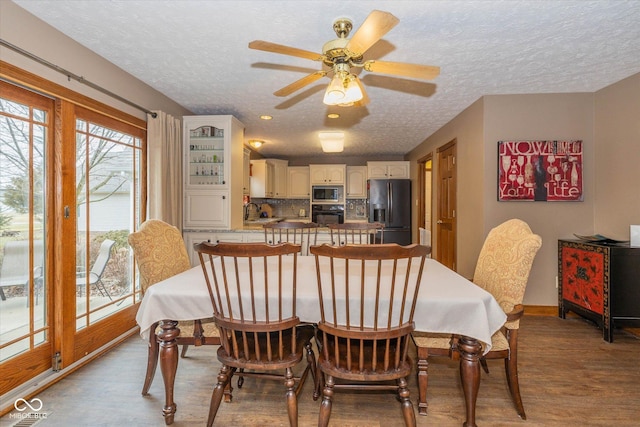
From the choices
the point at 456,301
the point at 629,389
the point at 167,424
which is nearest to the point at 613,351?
the point at 629,389

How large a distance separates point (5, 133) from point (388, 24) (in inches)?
87.4

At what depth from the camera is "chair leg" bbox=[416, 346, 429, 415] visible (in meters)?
1.67

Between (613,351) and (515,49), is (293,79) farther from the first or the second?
(613,351)

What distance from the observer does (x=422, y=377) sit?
171 centimetres

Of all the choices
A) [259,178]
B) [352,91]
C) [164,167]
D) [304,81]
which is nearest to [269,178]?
[259,178]

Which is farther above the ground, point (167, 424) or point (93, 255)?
point (93, 255)

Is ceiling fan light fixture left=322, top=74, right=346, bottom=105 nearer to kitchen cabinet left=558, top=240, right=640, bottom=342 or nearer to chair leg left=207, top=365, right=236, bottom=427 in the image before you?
chair leg left=207, top=365, right=236, bottom=427

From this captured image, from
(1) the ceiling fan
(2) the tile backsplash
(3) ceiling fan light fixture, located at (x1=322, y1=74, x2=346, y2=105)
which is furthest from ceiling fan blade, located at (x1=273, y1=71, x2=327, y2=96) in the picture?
(2) the tile backsplash

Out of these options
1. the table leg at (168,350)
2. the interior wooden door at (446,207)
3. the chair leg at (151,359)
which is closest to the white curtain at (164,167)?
the chair leg at (151,359)

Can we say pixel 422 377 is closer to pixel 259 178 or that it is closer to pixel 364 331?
pixel 364 331

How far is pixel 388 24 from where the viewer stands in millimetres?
1441

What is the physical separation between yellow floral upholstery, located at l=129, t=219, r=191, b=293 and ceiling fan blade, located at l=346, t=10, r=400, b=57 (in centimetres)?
154

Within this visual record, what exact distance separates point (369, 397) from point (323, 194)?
16.4ft

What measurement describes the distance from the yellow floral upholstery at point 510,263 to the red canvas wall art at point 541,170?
65.6 inches
